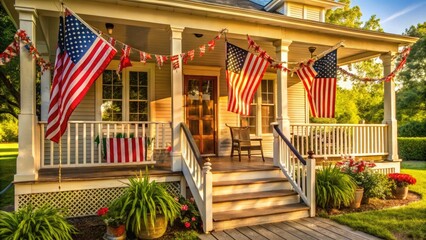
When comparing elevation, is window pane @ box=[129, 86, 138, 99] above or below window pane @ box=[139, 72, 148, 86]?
below

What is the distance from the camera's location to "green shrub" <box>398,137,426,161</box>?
14367 millimetres

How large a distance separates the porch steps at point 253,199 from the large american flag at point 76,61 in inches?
97.1

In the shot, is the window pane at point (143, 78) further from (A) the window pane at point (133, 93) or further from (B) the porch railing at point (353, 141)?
(B) the porch railing at point (353, 141)

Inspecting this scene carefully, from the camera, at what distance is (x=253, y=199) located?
4.82 metres

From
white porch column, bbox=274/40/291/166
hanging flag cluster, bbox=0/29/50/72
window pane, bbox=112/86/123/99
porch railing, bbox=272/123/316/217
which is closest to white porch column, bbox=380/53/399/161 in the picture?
white porch column, bbox=274/40/291/166

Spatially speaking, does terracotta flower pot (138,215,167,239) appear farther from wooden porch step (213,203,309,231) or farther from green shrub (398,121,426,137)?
green shrub (398,121,426,137)

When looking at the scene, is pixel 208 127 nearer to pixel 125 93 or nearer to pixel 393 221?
pixel 125 93

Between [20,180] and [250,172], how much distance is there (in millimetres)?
3649

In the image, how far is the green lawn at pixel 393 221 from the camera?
407cm

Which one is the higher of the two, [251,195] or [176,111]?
[176,111]

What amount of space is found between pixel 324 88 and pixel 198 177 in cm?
316

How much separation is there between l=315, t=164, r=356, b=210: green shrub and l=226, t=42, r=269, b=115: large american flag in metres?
1.83

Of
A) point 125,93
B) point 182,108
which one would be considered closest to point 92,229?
point 182,108

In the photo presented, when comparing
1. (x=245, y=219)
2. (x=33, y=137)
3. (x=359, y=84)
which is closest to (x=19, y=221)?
(x=33, y=137)
